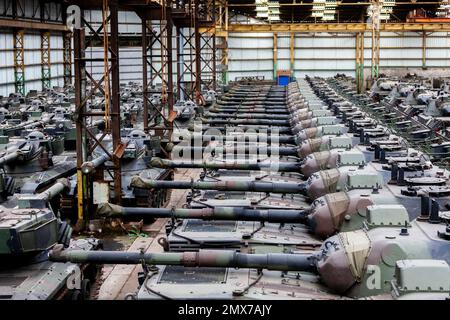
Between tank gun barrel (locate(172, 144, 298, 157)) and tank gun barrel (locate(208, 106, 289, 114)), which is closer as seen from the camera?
tank gun barrel (locate(172, 144, 298, 157))

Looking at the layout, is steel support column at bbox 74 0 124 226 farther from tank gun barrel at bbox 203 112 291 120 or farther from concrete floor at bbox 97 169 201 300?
tank gun barrel at bbox 203 112 291 120

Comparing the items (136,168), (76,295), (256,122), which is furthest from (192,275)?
(256,122)

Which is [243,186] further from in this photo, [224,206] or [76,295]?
[76,295]

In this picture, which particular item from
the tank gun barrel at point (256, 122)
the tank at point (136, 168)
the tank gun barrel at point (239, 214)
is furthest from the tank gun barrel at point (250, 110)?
the tank gun barrel at point (239, 214)

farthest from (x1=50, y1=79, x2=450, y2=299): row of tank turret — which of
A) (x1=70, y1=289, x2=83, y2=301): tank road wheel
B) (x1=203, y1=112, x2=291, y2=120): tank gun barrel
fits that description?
(x1=203, y1=112, x2=291, y2=120): tank gun barrel

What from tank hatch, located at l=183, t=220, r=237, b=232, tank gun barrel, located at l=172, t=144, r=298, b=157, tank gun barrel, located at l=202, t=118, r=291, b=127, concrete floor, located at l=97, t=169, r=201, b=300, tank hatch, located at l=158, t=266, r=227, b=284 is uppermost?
tank gun barrel, located at l=202, t=118, r=291, b=127

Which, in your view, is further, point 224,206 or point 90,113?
point 90,113

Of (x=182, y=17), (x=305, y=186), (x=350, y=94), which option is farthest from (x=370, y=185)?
(x=350, y=94)

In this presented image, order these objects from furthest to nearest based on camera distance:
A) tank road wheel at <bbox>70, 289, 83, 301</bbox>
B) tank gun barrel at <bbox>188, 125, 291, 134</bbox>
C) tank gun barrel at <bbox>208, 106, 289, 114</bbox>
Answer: tank gun barrel at <bbox>208, 106, 289, 114</bbox> < tank gun barrel at <bbox>188, 125, 291, 134</bbox> < tank road wheel at <bbox>70, 289, 83, 301</bbox>

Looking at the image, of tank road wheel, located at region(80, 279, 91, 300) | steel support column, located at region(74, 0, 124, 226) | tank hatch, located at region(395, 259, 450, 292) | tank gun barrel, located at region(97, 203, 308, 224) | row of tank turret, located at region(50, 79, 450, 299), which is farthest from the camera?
steel support column, located at region(74, 0, 124, 226)

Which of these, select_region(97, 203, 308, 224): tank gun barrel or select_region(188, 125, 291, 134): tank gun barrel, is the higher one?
select_region(188, 125, 291, 134): tank gun barrel

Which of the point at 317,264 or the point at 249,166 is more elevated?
the point at 249,166

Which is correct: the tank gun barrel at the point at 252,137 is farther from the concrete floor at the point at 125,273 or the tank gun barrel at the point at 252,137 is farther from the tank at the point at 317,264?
the tank at the point at 317,264

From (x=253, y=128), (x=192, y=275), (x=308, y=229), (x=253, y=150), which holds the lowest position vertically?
(x=192, y=275)
